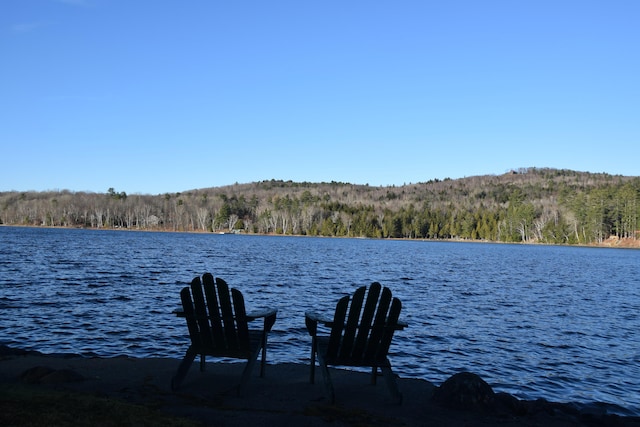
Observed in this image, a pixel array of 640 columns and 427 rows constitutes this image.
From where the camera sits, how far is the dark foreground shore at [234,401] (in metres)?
6.23

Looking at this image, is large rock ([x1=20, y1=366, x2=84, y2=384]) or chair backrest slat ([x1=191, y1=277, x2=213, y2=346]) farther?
large rock ([x1=20, y1=366, x2=84, y2=384])

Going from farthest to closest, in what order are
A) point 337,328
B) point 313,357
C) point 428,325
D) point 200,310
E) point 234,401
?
point 428,325 < point 313,357 < point 200,310 < point 337,328 < point 234,401

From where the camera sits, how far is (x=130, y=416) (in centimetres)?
609

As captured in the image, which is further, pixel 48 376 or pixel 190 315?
pixel 48 376

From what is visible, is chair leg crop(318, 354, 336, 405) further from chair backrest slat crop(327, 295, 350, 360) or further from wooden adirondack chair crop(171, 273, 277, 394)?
wooden adirondack chair crop(171, 273, 277, 394)

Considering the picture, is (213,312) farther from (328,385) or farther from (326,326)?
(328,385)

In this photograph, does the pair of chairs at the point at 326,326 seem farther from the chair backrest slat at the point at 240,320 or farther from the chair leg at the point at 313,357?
the chair leg at the point at 313,357

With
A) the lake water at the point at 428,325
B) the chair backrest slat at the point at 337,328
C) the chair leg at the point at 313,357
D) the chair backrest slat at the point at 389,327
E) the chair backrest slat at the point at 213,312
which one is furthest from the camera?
the lake water at the point at 428,325

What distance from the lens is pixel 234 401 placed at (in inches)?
287

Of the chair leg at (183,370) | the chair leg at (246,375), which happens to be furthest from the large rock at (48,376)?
the chair leg at (246,375)

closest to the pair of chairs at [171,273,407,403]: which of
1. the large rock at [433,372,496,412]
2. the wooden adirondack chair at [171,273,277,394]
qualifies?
the wooden adirondack chair at [171,273,277,394]

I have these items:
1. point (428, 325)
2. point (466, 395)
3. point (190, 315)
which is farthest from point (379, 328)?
point (428, 325)

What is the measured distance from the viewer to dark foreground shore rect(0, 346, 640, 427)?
6234mm

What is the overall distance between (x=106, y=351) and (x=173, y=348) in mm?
1695
